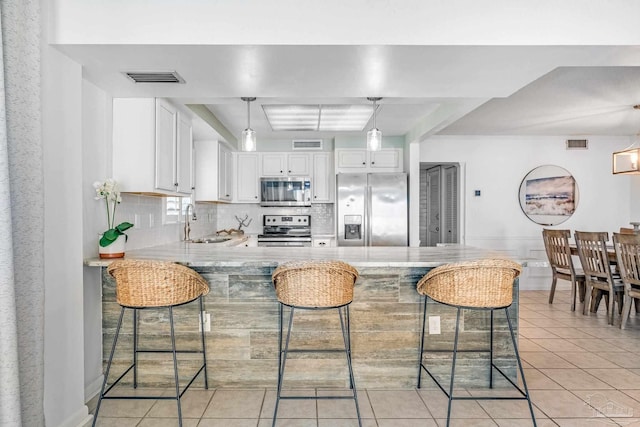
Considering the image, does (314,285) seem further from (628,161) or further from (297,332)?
(628,161)

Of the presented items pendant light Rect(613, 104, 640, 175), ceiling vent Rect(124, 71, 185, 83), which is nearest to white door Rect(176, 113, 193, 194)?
ceiling vent Rect(124, 71, 185, 83)

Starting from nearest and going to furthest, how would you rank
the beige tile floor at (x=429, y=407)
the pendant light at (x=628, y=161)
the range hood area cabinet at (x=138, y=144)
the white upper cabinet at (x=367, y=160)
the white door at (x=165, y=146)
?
the beige tile floor at (x=429, y=407) → the range hood area cabinet at (x=138, y=144) → the white door at (x=165, y=146) → the pendant light at (x=628, y=161) → the white upper cabinet at (x=367, y=160)

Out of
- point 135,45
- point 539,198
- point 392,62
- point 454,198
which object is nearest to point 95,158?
point 135,45

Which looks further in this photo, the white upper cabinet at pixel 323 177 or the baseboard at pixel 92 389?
the white upper cabinet at pixel 323 177

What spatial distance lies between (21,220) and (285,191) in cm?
416

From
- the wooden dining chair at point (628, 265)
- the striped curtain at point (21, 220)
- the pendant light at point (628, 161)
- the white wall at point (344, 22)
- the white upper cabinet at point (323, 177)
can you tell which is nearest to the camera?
the striped curtain at point (21, 220)

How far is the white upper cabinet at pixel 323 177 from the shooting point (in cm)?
582

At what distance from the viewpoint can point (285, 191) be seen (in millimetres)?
5711

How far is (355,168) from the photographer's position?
5.55 metres

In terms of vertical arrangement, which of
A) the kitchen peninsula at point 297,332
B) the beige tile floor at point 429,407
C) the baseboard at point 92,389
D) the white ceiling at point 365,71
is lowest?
the beige tile floor at point 429,407

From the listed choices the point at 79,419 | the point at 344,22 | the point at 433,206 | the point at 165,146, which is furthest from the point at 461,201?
the point at 79,419

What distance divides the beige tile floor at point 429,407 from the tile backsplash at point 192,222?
1.42 meters

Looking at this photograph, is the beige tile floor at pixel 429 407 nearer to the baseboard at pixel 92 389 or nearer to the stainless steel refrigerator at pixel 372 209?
the baseboard at pixel 92 389

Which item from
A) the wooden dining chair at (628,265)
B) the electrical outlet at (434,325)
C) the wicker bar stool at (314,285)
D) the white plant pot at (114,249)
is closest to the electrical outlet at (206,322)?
the white plant pot at (114,249)
